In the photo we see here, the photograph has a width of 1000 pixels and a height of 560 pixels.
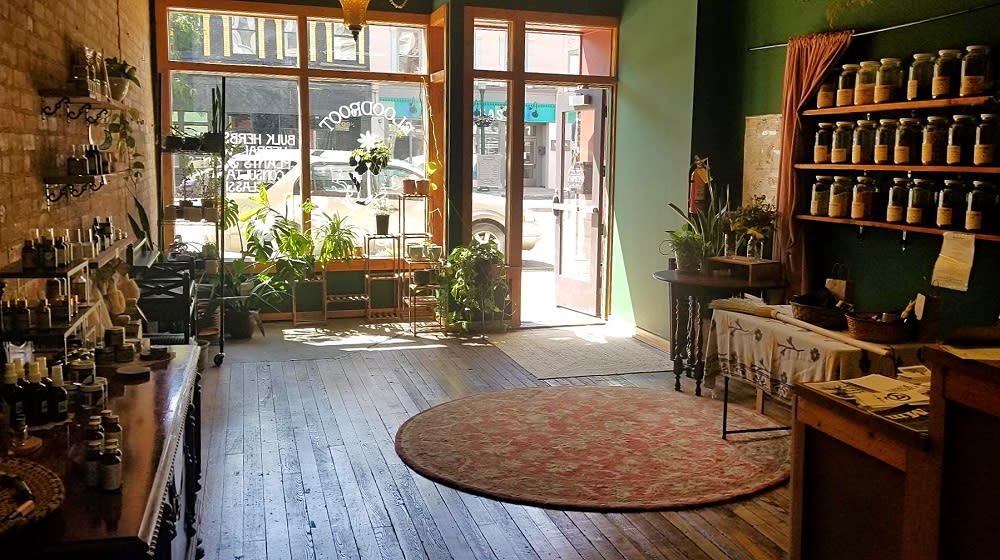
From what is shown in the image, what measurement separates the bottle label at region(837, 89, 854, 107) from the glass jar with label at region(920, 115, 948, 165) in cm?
68

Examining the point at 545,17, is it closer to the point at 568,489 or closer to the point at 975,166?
the point at 975,166

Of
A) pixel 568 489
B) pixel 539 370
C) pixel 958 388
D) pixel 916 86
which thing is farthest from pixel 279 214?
pixel 958 388

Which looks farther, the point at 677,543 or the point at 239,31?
the point at 239,31

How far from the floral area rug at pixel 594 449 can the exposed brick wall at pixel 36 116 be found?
2.09m

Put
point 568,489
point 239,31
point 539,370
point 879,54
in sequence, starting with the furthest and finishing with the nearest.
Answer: point 239,31 < point 539,370 < point 879,54 < point 568,489

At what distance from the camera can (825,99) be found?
5586 mm

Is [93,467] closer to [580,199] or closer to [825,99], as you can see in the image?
[825,99]

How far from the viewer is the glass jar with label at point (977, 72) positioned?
448 centimetres

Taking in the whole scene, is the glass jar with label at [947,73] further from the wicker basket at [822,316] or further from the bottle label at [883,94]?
the wicker basket at [822,316]

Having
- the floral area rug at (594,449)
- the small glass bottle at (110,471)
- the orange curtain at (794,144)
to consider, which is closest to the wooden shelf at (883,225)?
the orange curtain at (794,144)

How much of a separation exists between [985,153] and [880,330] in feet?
4.22

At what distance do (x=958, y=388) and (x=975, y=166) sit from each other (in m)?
2.75

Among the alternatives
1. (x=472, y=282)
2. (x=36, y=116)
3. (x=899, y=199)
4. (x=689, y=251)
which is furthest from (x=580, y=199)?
(x=36, y=116)

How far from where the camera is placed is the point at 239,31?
7965 mm
